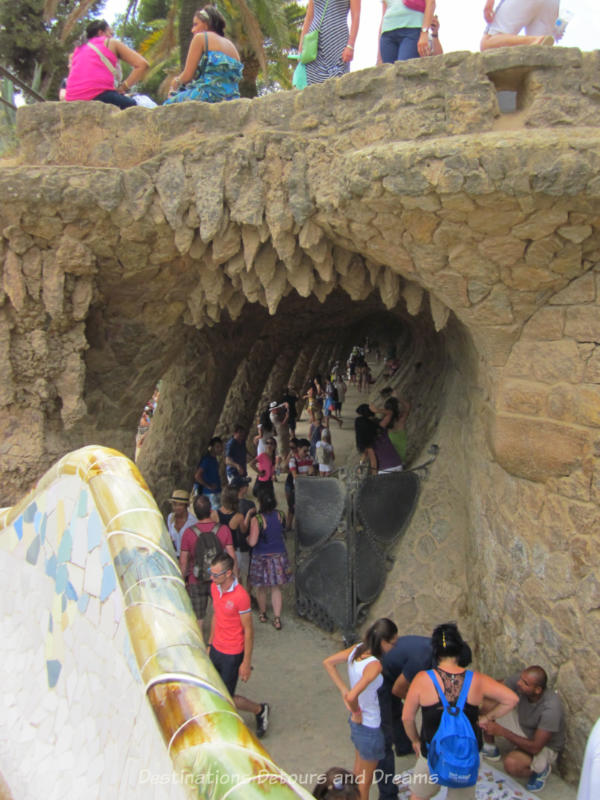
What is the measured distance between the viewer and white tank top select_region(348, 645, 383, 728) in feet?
10.8

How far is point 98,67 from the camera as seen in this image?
4906 millimetres

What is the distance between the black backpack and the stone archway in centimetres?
157

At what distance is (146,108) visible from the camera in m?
4.60

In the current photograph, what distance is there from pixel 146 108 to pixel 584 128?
3.03m

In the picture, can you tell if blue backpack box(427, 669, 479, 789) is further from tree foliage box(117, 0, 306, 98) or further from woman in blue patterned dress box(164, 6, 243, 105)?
tree foliage box(117, 0, 306, 98)

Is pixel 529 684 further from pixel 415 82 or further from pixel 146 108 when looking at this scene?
pixel 146 108

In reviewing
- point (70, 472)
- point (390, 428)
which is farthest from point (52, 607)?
point (390, 428)

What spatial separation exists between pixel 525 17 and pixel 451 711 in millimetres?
4166

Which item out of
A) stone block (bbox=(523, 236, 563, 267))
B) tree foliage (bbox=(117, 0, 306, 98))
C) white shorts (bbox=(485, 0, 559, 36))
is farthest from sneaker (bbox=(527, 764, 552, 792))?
tree foliage (bbox=(117, 0, 306, 98))

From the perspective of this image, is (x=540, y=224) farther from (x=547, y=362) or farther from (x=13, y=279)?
(x=13, y=279)

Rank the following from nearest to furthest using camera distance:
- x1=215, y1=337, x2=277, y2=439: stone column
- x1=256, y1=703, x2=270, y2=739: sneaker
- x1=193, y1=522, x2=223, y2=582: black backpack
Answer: x1=256, y1=703, x2=270, y2=739: sneaker < x1=193, y1=522, x2=223, y2=582: black backpack < x1=215, y1=337, x2=277, y2=439: stone column

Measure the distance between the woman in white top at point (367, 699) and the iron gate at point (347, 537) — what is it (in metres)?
1.99

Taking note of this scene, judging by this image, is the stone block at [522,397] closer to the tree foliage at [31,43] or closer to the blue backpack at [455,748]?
the blue backpack at [455,748]

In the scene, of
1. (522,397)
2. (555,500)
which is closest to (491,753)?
(555,500)
